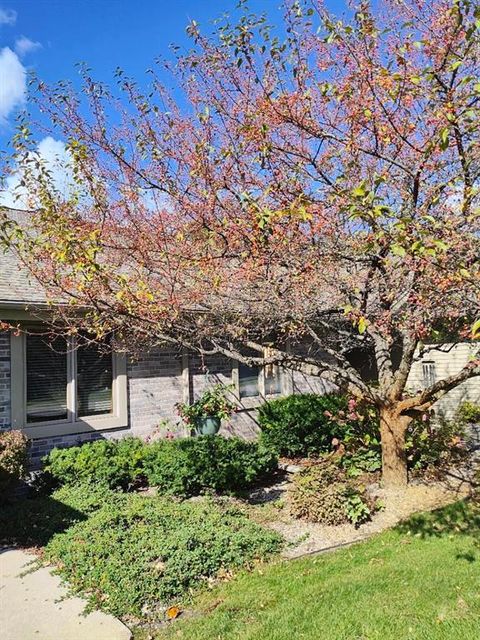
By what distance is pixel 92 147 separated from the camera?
6664 millimetres

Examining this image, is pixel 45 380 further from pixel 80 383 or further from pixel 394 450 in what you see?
pixel 394 450

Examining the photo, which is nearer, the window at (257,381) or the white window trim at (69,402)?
the white window trim at (69,402)

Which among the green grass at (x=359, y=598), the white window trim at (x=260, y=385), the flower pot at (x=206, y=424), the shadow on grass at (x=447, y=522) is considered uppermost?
the white window trim at (x=260, y=385)

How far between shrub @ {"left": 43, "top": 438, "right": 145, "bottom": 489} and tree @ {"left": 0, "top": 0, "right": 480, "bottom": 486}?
180cm

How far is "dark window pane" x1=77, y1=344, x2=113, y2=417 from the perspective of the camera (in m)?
8.28

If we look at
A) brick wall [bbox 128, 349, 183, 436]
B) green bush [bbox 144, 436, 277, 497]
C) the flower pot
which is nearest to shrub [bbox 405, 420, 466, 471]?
green bush [bbox 144, 436, 277, 497]

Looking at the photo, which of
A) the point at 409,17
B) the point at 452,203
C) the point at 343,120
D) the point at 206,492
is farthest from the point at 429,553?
the point at 409,17

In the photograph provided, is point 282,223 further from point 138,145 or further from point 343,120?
point 138,145

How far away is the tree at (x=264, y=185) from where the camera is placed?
17.6 feet

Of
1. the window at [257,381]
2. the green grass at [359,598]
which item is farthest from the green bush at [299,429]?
the green grass at [359,598]

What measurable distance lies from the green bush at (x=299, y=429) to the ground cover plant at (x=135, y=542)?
354 centimetres

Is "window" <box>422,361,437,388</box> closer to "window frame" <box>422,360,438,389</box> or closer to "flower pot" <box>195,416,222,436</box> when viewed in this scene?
"window frame" <box>422,360,438,389</box>

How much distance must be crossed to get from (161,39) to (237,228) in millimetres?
2844

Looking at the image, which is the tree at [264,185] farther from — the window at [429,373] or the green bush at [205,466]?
the window at [429,373]
